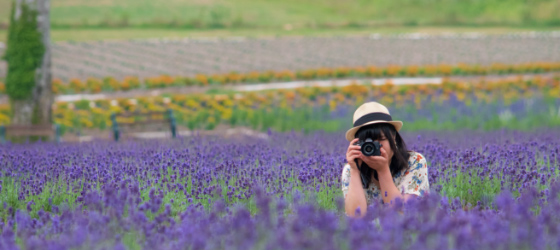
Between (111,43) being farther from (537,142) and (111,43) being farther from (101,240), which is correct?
(101,240)

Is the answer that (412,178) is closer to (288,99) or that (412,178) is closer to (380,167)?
(380,167)

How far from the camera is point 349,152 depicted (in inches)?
119

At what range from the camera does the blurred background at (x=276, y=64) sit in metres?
10.7

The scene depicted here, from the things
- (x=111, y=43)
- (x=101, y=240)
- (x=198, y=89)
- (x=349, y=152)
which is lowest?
(x=101, y=240)

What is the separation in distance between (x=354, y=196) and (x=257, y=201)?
100cm

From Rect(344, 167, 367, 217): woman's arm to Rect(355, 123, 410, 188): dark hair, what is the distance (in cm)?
20

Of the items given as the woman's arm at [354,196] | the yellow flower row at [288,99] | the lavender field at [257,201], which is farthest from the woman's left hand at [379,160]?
the yellow flower row at [288,99]

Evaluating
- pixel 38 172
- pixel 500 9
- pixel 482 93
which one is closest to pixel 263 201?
pixel 38 172

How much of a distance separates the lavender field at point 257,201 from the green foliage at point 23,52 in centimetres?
417

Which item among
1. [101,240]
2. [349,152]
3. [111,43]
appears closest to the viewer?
[101,240]

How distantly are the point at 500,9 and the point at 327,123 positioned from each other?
27.8 meters

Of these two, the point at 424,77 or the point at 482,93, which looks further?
the point at 424,77

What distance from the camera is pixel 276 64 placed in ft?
64.4

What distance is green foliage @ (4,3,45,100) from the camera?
31.1 ft
